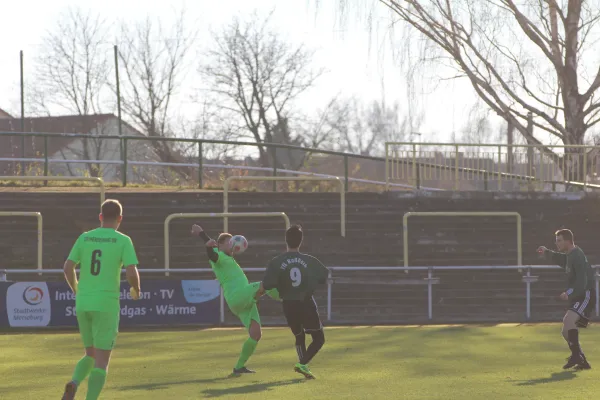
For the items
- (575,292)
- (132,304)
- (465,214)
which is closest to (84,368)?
(575,292)

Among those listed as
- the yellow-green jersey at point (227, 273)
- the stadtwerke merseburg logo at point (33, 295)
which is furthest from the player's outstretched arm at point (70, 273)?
the stadtwerke merseburg logo at point (33, 295)

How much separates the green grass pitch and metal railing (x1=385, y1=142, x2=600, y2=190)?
7532mm

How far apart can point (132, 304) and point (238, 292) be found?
7678mm

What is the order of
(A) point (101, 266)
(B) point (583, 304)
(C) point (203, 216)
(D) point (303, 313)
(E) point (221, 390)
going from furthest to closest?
(C) point (203, 216)
(B) point (583, 304)
(D) point (303, 313)
(E) point (221, 390)
(A) point (101, 266)

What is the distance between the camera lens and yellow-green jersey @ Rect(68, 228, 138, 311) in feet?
28.2

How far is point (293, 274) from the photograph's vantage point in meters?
11.1

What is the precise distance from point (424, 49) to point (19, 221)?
10059 millimetres

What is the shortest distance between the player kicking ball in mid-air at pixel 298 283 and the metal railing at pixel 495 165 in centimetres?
1453

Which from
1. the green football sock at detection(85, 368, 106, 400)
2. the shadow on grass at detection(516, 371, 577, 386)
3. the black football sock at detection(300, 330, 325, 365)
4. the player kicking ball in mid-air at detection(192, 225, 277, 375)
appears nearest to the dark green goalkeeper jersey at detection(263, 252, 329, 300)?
the player kicking ball in mid-air at detection(192, 225, 277, 375)

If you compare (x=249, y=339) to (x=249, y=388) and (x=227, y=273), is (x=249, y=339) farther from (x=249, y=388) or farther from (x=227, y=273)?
(x=249, y=388)

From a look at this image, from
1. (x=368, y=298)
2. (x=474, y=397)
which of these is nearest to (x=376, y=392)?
(x=474, y=397)

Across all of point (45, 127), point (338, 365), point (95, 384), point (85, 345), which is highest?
point (45, 127)

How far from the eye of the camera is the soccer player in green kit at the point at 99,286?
28.2 feet

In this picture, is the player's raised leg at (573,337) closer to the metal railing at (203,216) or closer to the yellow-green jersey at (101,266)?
the yellow-green jersey at (101,266)
